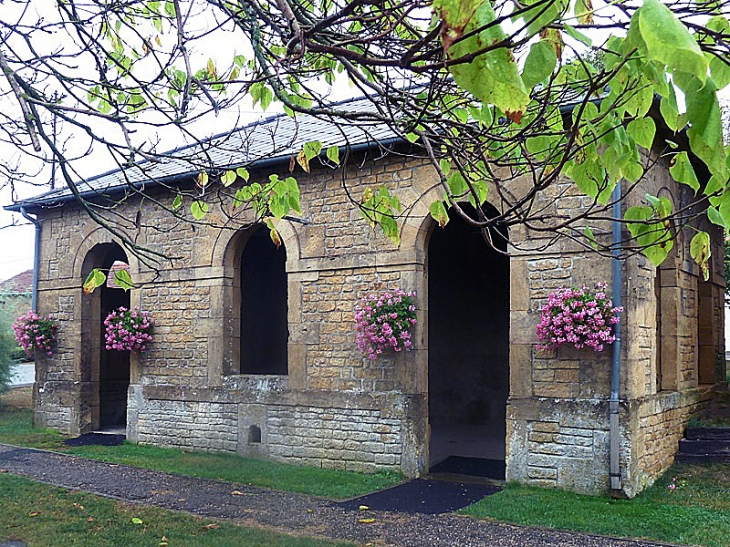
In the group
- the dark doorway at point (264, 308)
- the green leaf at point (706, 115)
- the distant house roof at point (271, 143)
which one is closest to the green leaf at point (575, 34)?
the green leaf at point (706, 115)

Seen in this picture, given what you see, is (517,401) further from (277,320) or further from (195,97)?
(277,320)

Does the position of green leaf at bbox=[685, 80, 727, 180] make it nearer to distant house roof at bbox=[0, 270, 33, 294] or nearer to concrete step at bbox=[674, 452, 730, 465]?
concrete step at bbox=[674, 452, 730, 465]

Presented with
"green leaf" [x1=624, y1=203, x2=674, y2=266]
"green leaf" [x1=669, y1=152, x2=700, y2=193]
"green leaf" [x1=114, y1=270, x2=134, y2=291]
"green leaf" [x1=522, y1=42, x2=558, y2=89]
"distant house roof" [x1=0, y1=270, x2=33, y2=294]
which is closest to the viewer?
"green leaf" [x1=522, y1=42, x2=558, y2=89]

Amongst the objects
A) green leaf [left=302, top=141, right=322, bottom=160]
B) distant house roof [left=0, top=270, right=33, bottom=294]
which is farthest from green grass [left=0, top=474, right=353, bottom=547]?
distant house roof [left=0, top=270, right=33, bottom=294]

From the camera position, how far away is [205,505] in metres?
7.39

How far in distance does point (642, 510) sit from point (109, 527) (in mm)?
4693

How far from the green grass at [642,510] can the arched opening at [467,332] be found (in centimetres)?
534

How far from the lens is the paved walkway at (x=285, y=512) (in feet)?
20.3

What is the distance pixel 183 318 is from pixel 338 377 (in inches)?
112

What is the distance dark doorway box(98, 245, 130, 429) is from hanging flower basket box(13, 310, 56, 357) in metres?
0.91

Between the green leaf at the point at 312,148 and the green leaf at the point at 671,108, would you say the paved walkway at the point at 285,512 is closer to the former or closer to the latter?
the green leaf at the point at 312,148

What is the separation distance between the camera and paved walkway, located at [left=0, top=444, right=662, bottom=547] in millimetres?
6180

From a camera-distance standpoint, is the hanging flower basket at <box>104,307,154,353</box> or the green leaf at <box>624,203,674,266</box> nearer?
the green leaf at <box>624,203,674,266</box>

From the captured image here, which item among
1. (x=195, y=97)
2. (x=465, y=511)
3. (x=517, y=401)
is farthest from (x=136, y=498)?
(x=195, y=97)
